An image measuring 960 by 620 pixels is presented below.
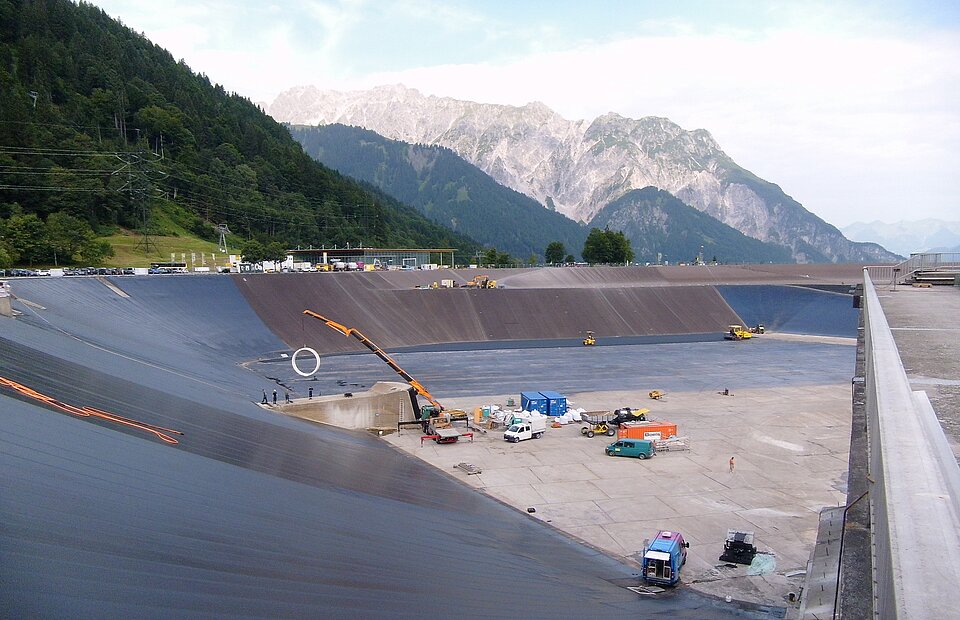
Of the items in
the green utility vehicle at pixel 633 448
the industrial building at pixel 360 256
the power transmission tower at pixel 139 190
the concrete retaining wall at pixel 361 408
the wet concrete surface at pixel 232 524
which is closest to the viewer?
the wet concrete surface at pixel 232 524

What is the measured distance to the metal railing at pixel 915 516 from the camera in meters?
3.12

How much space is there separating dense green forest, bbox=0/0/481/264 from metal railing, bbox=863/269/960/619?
68192 millimetres

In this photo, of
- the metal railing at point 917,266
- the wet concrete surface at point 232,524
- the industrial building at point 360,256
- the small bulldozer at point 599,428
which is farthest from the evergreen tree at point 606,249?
the wet concrete surface at point 232,524

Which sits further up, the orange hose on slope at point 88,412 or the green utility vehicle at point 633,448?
the orange hose on slope at point 88,412

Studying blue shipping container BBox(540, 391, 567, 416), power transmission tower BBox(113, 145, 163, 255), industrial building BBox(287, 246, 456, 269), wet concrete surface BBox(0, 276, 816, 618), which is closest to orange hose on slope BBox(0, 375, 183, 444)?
wet concrete surface BBox(0, 276, 816, 618)

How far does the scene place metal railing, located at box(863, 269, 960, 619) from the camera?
3121 mm

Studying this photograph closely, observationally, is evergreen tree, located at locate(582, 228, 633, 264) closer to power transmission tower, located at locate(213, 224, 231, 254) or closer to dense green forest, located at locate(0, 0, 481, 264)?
dense green forest, located at locate(0, 0, 481, 264)

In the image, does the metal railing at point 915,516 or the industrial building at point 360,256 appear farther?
the industrial building at point 360,256

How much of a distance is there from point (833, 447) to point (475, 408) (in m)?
17.8

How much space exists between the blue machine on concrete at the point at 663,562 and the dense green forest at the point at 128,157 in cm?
6162

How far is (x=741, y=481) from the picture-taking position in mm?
24922

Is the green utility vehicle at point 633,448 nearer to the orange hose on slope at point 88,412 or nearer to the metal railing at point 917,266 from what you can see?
the metal railing at point 917,266

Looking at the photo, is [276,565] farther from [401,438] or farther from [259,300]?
[259,300]

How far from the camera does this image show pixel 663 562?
16.2m
